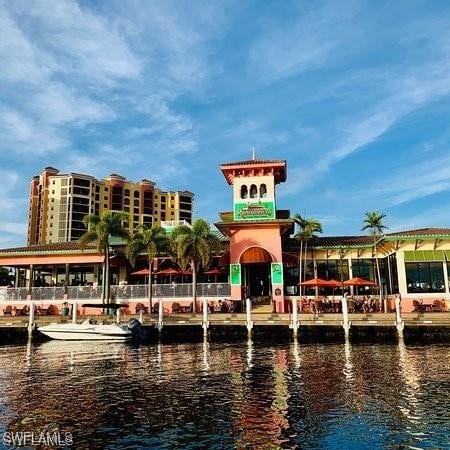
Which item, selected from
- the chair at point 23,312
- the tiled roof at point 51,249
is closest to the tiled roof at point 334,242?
the tiled roof at point 51,249

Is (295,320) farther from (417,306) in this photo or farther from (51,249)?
(51,249)

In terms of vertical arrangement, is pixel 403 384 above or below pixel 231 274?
below

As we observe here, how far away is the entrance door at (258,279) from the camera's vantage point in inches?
1682

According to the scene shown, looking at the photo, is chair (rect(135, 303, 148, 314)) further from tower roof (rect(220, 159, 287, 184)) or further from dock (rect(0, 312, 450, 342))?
tower roof (rect(220, 159, 287, 184))

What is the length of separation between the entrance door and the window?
40.4 ft

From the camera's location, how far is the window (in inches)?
1529

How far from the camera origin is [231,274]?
4031cm

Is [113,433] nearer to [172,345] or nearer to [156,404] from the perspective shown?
[156,404]

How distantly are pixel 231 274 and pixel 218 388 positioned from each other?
76.1 ft

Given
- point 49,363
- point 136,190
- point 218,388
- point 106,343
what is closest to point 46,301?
point 106,343

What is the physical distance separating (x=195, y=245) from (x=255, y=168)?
10.1m

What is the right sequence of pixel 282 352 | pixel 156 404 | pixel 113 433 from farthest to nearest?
pixel 282 352
pixel 156 404
pixel 113 433

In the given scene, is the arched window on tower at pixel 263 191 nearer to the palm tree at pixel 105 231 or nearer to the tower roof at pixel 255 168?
the tower roof at pixel 255 168

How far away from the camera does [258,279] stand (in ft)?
141
